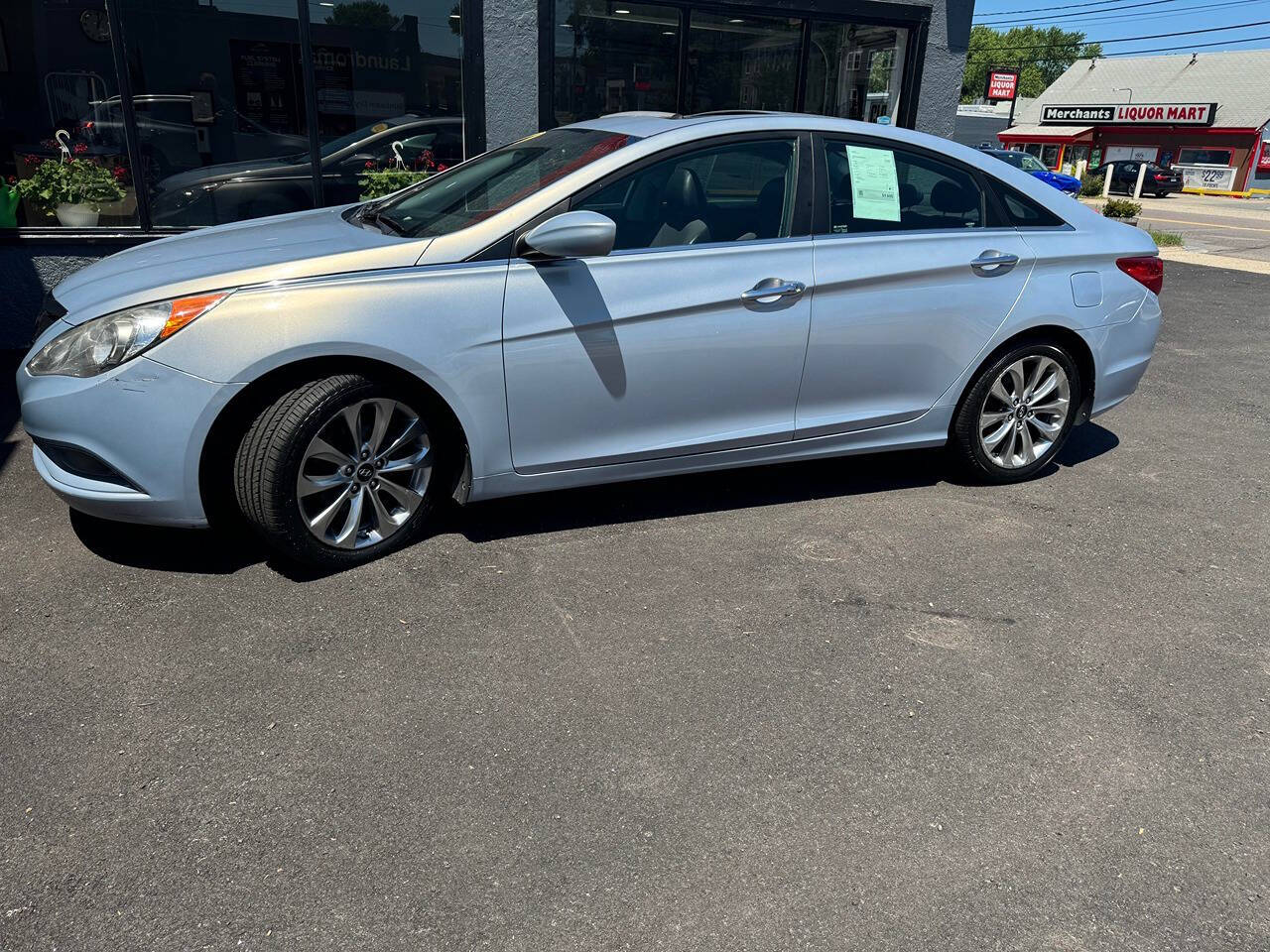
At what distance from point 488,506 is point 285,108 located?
5244 mm

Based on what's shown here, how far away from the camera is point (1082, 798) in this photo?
2.71m

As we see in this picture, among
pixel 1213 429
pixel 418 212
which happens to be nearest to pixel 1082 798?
pixel 418 212

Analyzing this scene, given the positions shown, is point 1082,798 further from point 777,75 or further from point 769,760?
point 777,75

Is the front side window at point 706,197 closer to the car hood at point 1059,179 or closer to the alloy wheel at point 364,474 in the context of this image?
the alloy wheel at point 364,474

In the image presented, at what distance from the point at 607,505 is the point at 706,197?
1.40m

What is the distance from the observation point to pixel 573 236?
359 centimetres

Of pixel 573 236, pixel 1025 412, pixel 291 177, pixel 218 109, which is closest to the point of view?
pixel 573 236

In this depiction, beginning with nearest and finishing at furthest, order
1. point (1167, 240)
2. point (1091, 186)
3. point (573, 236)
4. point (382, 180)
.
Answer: point (573, 236)
point (382, 180)
point (1167, 240)
point (1091, 186)

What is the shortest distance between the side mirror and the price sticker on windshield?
4.23 feet

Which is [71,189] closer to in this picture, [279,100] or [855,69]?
[279,100]

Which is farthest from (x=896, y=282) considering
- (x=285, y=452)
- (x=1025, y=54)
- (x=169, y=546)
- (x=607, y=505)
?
(x=1025, y=54)

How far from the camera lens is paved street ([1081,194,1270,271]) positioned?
60.0ft

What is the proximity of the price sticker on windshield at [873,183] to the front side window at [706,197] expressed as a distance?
30 centimetres

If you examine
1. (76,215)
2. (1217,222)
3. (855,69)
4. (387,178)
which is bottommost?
(1217,222)
